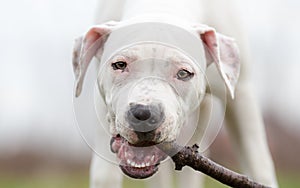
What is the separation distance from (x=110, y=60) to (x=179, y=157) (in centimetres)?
56

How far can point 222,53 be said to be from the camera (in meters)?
4.54

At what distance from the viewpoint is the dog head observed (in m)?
3.79

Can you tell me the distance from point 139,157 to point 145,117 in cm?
23

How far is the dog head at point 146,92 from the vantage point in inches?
149

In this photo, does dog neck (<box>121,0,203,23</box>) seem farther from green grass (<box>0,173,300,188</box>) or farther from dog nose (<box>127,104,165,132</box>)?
green grass (<box>0,173,300,188</box>)

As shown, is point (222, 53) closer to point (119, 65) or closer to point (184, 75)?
point (184, 75)

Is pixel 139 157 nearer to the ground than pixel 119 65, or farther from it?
nearer to the ground

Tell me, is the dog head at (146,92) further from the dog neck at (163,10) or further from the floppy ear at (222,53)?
the dog neck at (163,10)

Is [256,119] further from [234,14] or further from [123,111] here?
[123,111]

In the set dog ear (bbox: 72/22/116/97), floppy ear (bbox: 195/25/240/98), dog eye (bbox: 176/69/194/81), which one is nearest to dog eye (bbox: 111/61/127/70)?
dog eye (bbox: 176/69/194/81)

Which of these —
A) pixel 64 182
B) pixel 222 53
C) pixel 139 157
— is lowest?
pixel 64 182

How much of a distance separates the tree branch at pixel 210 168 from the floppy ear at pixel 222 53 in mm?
745

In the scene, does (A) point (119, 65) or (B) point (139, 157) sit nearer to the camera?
(B) point (139, 157)

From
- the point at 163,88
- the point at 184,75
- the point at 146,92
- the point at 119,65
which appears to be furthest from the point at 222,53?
the point at 146,92
